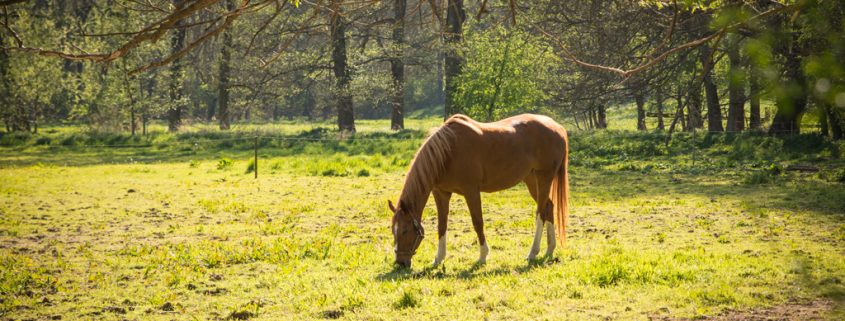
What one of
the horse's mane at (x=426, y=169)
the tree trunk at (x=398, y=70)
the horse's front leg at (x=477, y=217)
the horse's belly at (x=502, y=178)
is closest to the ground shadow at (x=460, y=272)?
the horse's front leg at (x=477, y=217)

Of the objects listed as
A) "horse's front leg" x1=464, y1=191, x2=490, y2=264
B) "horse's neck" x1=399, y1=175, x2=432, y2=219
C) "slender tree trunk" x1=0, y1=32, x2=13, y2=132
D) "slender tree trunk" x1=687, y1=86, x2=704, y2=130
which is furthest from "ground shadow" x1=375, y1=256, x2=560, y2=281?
"slender tree trunk" x1=0, y1=32, x2=13, y2=132

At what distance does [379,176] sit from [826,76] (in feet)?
51.7

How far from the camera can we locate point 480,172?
788 centimetres

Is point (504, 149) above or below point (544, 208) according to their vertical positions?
above

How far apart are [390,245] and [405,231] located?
1757 millimetres

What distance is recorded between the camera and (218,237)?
1014 centimetres

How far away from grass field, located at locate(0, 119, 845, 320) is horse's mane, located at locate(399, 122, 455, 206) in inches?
34.4

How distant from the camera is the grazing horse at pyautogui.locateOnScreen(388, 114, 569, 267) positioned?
7.55m

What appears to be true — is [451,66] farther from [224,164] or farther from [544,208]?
[544,208]

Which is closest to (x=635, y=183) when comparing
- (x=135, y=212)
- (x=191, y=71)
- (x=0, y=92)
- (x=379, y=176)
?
(x=379, y=176)

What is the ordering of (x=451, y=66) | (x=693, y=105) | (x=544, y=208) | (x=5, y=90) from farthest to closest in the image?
(x=5, y=90) → (x=451, y=66) → (x=693, y=105) → (x=544, y=208)

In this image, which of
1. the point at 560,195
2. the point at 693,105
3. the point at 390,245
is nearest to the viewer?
the point at 560,195

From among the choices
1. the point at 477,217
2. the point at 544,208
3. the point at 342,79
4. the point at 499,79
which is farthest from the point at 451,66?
the point at 477,217

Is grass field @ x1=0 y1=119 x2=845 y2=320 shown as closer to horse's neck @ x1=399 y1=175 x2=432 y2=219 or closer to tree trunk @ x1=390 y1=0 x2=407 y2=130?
horse's neck @ x1=399 y1=175 x2=432 y2=219
